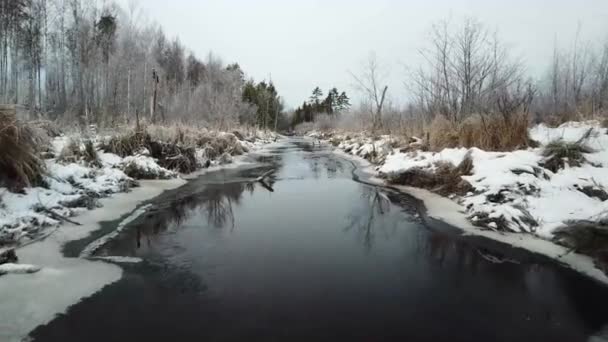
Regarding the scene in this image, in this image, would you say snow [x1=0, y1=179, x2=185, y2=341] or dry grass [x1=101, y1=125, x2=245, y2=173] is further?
dry grass [x1=101, y1=125, x2=245, y2=173]

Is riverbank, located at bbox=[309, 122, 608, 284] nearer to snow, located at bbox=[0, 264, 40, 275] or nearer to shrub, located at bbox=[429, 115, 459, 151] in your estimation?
shrub, located at bbox=[429, 115, 459, 151]

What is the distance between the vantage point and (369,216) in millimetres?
5281

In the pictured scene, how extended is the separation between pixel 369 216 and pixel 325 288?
104 inches

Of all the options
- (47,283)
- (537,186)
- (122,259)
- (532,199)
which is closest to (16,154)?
(122,259)

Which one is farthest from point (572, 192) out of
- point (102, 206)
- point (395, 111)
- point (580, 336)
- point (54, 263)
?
point (395, 111)

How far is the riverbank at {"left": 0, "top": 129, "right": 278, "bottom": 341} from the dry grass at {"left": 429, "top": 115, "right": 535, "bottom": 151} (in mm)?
7278

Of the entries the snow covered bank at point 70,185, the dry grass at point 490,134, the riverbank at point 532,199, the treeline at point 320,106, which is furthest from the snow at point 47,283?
the treeline at point 320,106

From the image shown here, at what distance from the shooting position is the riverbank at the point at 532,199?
378cm

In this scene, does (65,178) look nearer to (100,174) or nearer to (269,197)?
(100,174)

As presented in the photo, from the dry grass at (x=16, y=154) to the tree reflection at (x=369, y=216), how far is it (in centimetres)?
440

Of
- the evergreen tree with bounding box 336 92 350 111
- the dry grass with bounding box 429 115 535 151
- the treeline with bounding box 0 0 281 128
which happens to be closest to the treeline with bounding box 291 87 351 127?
the evergreen tree with bounding box 336 92 350 111

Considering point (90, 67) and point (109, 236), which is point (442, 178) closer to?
point (109, 236)

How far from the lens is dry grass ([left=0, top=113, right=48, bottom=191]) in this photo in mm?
4258

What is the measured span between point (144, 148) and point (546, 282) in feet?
28.6
